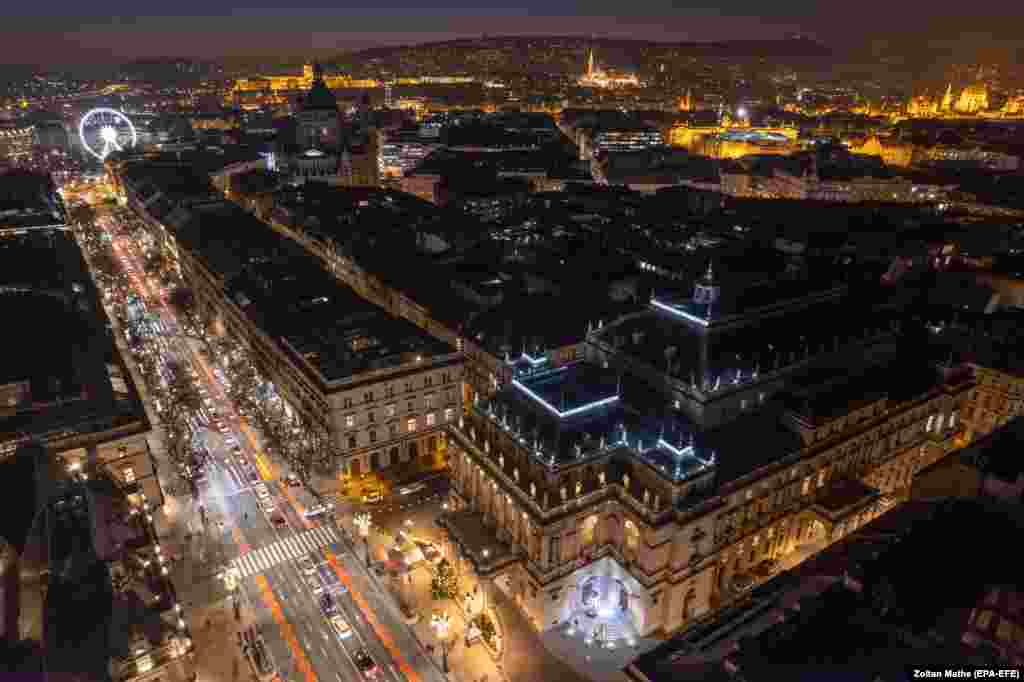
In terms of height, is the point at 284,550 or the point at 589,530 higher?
the point at 589,530

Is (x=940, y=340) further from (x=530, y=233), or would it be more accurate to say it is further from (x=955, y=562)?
(x=530, y=233)

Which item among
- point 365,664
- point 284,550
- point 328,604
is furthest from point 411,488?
point 365,664

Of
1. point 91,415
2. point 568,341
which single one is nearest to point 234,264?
point 91,415

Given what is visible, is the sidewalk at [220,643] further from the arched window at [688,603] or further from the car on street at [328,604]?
the arched window at [688,603]

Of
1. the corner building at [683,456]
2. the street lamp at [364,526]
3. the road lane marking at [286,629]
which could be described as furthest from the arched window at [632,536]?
the road lane marking at [286,629]

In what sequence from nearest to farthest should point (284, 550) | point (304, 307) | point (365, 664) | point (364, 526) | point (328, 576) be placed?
point (365, 664)
point (328, 576)
point (284, 550)
point (364, 526)
point (304, 307)

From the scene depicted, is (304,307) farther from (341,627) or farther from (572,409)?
(572,409)
